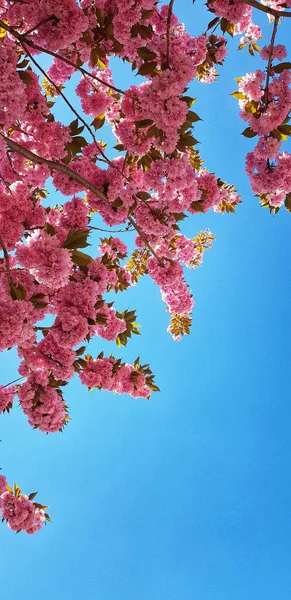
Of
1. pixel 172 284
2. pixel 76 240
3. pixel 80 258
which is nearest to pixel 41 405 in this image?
pixel 80 258

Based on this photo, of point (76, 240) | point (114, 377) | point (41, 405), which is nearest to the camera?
point (76, 240)

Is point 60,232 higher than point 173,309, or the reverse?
point 173,309

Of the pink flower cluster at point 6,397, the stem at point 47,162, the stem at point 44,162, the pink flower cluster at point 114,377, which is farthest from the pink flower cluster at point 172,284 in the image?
the pink flower cluster at point 6,397

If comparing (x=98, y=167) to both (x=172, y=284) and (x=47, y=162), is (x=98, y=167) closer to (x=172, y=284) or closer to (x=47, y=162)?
(x=47, y=162)

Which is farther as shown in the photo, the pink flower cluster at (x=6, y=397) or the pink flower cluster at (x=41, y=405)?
the pink flower cluster at (x=6, y=397)

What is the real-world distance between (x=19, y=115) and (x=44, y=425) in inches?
109

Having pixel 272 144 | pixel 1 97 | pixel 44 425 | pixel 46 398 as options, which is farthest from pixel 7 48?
pixel 44 425

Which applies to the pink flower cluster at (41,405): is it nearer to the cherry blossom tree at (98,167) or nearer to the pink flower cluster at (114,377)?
the cherry blossom tree at (98,167)

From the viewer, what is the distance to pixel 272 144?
11.6ft

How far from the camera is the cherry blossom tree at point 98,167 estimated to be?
3238 mm

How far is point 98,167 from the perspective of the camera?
436cm

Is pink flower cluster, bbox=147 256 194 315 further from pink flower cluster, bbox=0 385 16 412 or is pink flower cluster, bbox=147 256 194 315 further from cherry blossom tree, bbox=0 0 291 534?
pink flower cluster, bbox=0 385 16 412

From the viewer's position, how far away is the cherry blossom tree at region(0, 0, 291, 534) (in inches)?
127

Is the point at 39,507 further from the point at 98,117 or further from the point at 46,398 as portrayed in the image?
the point at 98,117
